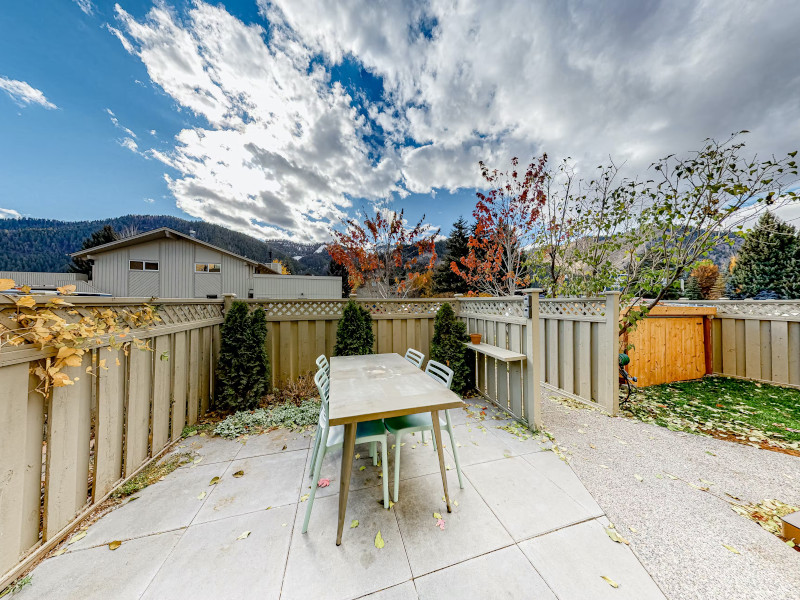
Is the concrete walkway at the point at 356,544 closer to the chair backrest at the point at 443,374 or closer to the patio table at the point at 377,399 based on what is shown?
the patio table at the point at 377,399

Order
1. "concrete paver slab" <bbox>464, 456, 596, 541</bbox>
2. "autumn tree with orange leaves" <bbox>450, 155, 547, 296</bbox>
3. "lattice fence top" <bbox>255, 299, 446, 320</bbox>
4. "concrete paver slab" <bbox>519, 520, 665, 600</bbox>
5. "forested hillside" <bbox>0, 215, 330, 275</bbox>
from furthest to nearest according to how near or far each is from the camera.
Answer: "forested hillside" <bbox>0, 215, 330, 275</bbox>
"autumn tree with orange leaves" <bbox>450, 155, 547, 296</bbox>
"lattice fence top" <bbox>255, 299, 446, 320</bbox>
"concrete paver slab" <bbox>464, 456, 596, 541</bbox>
"concrete paver slab" <bbox>519, 520, 665, 600</bbox>

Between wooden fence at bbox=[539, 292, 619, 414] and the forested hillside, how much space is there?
26816 millimetres

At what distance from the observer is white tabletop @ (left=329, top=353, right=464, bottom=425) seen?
5.44ft

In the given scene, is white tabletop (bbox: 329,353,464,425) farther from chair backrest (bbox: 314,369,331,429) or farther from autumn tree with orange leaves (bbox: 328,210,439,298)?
autumn tree with orange leaves (bbox: 328,210,439,298)

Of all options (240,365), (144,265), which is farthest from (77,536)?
(144,265)

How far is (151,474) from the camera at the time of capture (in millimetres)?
2250

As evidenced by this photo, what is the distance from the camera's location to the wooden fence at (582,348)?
3.26 m

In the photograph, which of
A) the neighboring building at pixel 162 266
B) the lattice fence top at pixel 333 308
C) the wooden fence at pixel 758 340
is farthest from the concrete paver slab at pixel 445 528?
the neighboring building at pixel 162 266

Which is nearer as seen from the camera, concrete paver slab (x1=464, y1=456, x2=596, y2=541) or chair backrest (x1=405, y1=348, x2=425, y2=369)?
concrete paver slab (x1=464, y1=456, x2=596, y2=541)

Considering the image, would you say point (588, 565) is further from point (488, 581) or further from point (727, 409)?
point (727, 409)

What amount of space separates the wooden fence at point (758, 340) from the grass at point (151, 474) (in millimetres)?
8513

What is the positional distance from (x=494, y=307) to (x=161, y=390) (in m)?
4.01

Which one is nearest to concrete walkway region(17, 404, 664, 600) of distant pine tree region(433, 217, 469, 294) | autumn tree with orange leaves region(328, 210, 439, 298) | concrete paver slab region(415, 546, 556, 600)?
concrete paver slab region(415, 546, 556, 600)

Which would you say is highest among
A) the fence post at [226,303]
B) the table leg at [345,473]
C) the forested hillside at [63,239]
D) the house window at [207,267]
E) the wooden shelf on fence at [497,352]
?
the forested hillside at [63,239]
